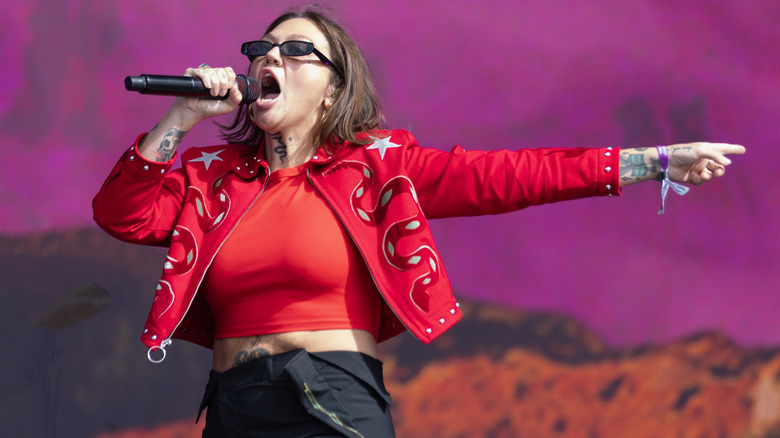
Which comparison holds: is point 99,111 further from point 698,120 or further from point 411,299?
point 698,120

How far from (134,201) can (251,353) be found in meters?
0.33

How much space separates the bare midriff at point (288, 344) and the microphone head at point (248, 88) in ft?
1.39

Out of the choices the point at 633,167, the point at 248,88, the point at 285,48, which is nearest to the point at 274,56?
the point at 285,48

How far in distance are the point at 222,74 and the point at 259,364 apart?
1.60 ft

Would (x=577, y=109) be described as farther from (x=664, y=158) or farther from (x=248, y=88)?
(x=248, y=88)

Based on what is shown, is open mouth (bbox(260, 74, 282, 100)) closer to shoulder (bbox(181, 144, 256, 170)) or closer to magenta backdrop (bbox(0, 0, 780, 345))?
shoulder (bbox(181, 144, 256, 170))

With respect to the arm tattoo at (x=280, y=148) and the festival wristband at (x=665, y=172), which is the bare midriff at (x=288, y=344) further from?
the festival wristband at (x=665, y=172)

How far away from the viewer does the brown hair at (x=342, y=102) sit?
1.69 meters

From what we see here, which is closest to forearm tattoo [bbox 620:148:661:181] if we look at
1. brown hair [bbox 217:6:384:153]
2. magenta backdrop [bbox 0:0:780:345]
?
brown hair [bbox 217:6:384:153]

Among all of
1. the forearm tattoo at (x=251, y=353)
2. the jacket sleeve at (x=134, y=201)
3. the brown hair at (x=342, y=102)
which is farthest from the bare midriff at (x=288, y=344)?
the brown hair at (x=342, y=102)

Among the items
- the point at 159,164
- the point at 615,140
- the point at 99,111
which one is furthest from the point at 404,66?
the point at 159,164

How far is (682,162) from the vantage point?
4.80ft

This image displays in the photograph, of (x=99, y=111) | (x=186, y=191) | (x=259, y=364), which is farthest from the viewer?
(x=99, y=111)

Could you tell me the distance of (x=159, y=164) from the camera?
4.94ft
